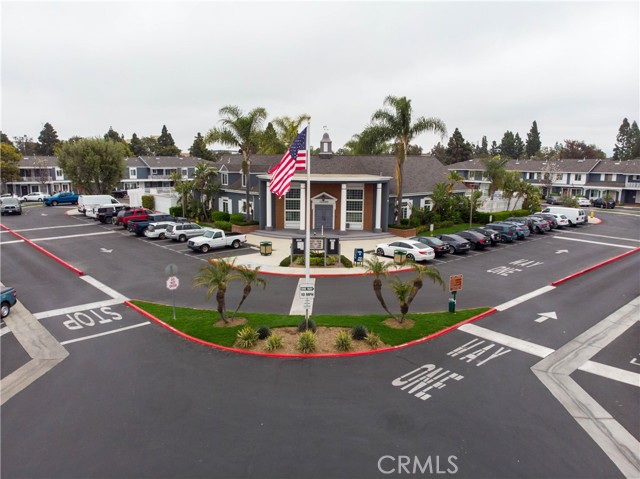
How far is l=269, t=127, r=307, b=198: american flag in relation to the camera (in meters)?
17.0

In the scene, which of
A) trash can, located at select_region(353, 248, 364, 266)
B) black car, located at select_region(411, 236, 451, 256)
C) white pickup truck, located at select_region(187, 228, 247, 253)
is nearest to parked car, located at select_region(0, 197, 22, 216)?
white pickup truck, located at select_region(187, 228, 247, 253)

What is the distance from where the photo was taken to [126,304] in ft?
66.5

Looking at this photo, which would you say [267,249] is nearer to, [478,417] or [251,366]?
[251,366]

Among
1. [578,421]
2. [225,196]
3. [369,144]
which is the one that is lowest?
[578,421]

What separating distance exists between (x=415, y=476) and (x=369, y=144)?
3620 centimetres

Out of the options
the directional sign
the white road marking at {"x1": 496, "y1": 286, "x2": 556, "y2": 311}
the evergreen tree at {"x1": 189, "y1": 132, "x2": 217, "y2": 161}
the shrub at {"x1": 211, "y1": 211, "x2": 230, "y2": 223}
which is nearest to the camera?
the directional sign

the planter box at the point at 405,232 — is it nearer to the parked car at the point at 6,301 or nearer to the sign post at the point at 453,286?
the sign post at the point at 453,286

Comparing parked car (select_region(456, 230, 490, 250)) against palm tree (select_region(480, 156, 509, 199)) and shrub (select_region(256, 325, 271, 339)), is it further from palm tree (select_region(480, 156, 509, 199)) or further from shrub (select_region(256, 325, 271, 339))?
shrub (select_region(256, 325, 271, 339))

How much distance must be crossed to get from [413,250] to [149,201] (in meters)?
38.8

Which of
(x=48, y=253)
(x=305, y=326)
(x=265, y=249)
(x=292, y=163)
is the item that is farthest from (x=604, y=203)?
(x=48, y=253)

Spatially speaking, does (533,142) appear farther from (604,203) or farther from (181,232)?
(181,232)

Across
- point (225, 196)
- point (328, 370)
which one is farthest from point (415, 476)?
point (225, 196)

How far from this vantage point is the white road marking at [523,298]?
20378 millimetres

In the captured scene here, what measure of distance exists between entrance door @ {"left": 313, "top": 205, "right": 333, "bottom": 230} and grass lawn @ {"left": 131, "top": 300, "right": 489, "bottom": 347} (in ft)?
73.4
